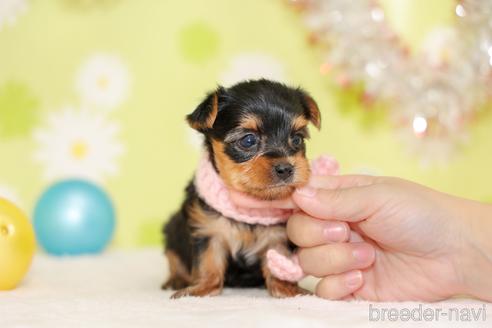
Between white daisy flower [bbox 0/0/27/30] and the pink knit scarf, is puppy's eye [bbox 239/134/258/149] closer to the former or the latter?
the pink knit scarf

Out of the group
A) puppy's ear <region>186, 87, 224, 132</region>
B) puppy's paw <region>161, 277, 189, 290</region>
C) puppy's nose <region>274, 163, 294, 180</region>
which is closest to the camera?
puppy's nose <region>274, 163, 294, 180</region>

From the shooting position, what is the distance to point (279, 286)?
2764mm

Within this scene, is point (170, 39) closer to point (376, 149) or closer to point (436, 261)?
point (376, 149)

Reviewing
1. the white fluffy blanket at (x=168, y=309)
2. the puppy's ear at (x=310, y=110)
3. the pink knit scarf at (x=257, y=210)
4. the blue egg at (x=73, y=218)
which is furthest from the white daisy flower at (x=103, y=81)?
the puppy's ear at (x=310, y=110)

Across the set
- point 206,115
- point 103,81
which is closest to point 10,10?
point 103,81

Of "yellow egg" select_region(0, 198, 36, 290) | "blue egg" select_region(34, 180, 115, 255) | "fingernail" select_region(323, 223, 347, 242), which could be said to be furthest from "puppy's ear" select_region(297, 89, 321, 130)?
"blue egg" select_region(34, 180, 115, 255)

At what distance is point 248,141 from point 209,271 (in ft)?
2.00

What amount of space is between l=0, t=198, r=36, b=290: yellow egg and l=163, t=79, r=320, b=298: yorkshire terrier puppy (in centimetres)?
75

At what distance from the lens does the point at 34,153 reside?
200 inches

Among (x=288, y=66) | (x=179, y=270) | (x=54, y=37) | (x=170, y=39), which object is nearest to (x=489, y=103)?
(x=288, y=66)

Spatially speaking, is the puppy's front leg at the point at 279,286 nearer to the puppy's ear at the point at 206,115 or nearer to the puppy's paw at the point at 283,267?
the puppy's paw at the point at 283,267

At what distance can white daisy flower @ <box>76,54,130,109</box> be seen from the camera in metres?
5.10

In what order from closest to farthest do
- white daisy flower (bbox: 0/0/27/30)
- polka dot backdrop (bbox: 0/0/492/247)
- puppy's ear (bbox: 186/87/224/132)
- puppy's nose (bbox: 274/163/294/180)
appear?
puppy's nose (bbox: 274/163/294/180) → puppy's ear (bbox: 186/87/224/132) → white daisy flower (bbox: 0/0/27/30) → polka dot backdrop (bbox: 0/0/492/247)

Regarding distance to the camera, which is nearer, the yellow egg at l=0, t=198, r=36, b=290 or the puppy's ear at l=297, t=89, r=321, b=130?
the yellow egg at l=0, t=198, r=36, b=290
